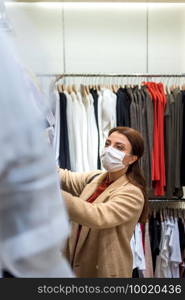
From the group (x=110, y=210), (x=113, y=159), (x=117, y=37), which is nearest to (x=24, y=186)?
(x=110, y=210)

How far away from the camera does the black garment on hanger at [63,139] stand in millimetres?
1728

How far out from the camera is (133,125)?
1769 mm

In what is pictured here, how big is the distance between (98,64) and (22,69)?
1.88m

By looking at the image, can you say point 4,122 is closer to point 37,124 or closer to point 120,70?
point 37,124

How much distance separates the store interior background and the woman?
121 centimetres

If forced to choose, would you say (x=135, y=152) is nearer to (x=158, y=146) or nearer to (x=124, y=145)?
(x=124, y=145)

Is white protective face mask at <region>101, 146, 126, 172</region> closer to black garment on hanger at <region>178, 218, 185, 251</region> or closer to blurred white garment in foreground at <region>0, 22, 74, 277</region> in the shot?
blurred white garment in foreground at <region>0, 22, 74, 277</region>

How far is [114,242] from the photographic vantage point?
100 cm

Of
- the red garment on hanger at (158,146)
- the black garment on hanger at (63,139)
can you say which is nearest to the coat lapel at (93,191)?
the black garment on hanger at (63,139)

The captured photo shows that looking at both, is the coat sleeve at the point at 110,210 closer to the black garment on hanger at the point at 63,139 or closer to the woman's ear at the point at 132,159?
the woman's ear at the point at 132,159

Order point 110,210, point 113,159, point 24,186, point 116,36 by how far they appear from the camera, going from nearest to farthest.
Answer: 1. point 24,186
2. point 110,210
3. point 113,159
4. point 116,36

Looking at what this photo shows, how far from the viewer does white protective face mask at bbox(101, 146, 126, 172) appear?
1094 mm

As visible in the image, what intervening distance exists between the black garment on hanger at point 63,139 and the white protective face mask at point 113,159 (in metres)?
0.63

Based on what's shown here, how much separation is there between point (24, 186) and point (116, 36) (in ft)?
6.60
